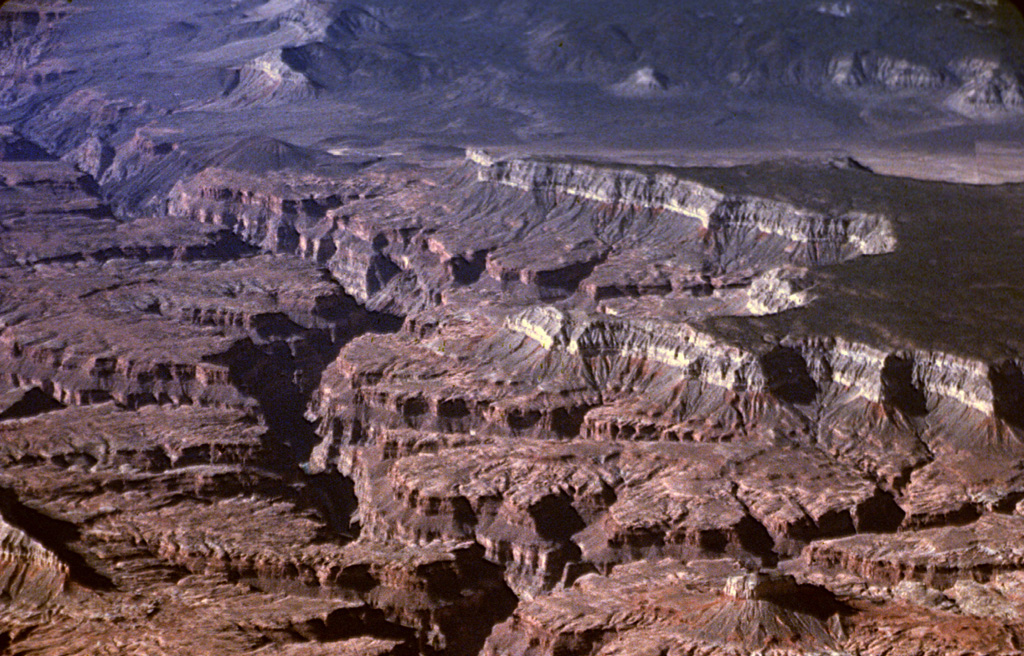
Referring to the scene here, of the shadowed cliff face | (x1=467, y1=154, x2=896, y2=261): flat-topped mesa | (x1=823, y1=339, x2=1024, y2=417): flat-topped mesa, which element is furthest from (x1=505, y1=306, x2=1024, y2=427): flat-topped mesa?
(x1=467, y1=154, x2=896, y2=261): flat-topped mesa

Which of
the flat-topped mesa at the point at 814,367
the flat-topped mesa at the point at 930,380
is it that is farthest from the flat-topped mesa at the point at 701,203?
the flat-topped mesa at the point at 930,380

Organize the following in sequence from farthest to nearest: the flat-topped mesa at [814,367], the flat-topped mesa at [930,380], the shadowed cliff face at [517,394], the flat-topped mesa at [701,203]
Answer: the flat-topped mesa at [701,203]
the flat-topped mesa at [814,367]
the flat-topped mesa at [930,380]
the shadowed cliff face at [517,394]

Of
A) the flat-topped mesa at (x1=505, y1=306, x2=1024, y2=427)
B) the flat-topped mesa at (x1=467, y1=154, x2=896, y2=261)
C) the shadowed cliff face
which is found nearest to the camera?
the shadowed cliff face

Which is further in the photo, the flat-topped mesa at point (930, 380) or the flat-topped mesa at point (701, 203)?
the flat-topped mesa at point (701, 203)

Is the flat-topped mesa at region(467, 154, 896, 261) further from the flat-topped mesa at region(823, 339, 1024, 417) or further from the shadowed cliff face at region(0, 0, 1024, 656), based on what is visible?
the flat-topped mesa at region(823, 339, 1024, 417)

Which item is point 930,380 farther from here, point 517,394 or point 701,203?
point 701,203

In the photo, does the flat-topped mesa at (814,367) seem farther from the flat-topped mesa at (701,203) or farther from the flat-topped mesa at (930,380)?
the flat-topped mesa at (701,203)
